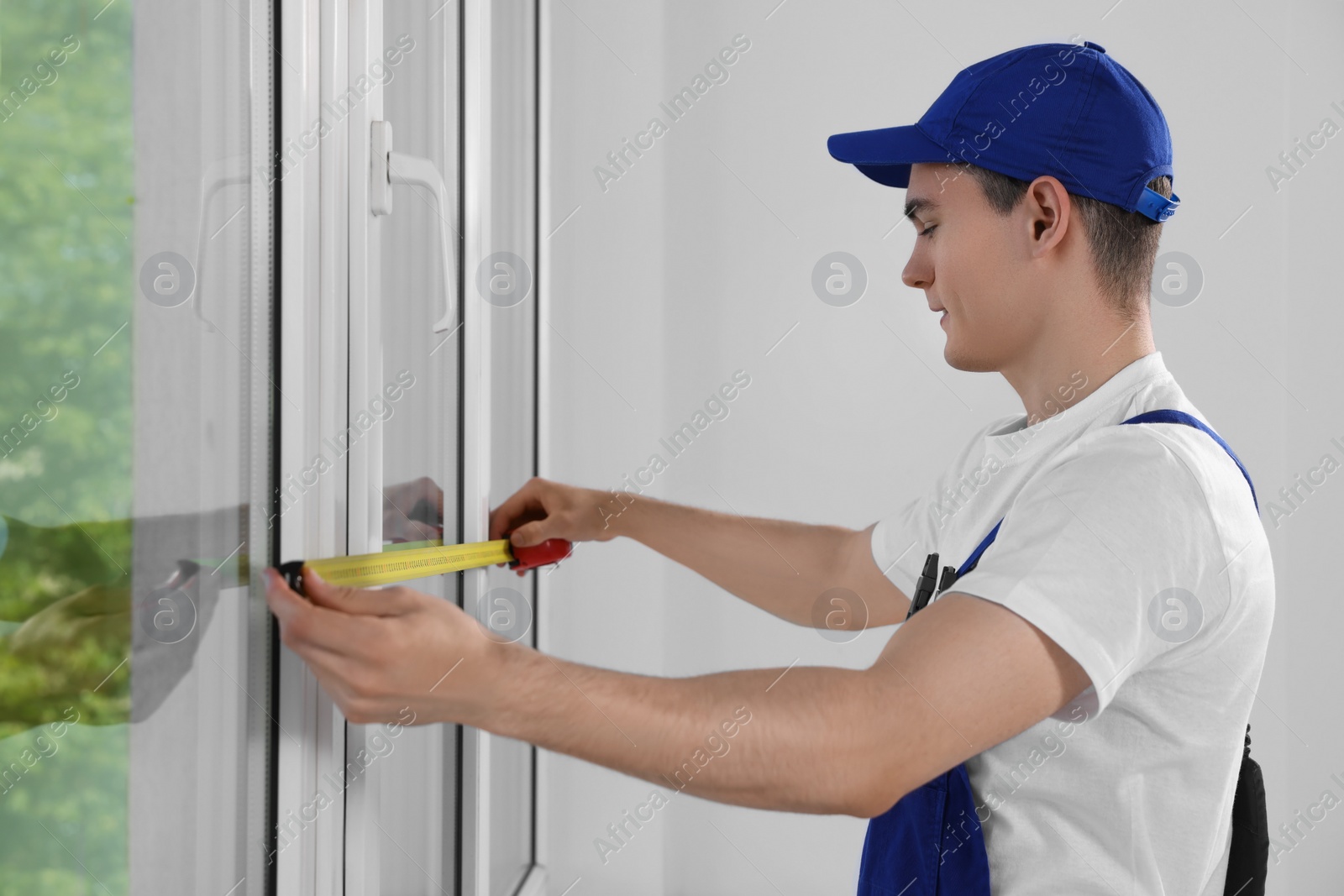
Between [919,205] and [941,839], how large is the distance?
0.67 m

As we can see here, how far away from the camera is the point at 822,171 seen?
204 centimetres

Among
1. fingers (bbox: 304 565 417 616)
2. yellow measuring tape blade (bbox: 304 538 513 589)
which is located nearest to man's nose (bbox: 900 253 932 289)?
yellow measuring tape blade (bbox: 304 538 513 589)

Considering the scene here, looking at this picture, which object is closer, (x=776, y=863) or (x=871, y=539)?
(x=871, y=539)

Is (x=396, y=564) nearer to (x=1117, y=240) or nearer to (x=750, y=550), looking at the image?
(x=750, y=550)

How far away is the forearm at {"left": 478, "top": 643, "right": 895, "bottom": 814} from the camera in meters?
0.57

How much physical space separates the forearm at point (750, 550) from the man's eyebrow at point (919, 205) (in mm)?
468

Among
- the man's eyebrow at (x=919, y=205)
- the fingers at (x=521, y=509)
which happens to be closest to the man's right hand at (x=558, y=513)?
the fingers at (x=521, y=509)

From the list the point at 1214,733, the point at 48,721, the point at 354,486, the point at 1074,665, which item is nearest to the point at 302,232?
the point at 354,486

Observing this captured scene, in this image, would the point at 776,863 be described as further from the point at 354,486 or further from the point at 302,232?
the point at 302,232

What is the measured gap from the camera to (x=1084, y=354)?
0.88 metres

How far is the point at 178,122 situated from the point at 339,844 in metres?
0.64

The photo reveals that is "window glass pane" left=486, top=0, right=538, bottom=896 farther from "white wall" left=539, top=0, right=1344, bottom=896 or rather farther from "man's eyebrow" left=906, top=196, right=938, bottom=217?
"man's eyebrow" left=906, top=196, right=938, bottom=217

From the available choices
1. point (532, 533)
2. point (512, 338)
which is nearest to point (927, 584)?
point (532, 533)

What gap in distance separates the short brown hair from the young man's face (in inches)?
1.0
